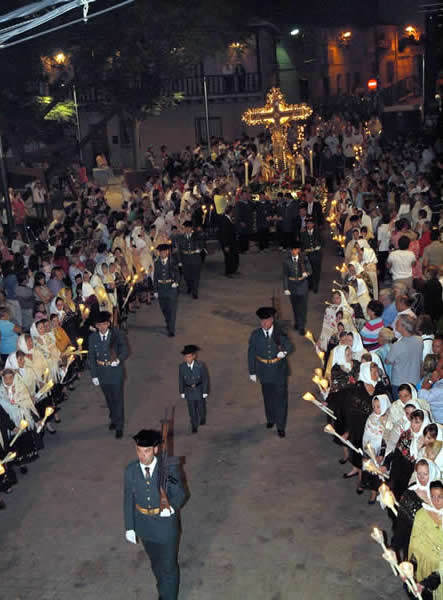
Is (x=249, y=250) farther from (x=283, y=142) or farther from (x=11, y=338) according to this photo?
(x=11, y=338)

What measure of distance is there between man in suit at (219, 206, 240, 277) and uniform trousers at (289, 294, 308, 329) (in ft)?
15.0

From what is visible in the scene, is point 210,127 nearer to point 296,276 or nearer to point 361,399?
point 296,276

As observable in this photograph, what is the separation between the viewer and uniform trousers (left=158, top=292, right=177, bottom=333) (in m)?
14.9

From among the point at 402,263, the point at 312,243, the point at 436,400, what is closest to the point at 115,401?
the point at 436,400

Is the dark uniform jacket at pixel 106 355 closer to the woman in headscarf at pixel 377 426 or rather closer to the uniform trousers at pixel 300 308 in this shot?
the woman in headscarf at pixel 377 426

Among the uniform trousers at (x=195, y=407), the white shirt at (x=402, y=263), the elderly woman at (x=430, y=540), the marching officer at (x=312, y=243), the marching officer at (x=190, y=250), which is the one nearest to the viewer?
the elderly woman at (x=430, y=540)

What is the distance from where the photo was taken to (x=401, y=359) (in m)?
9.83

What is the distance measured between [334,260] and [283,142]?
4168 millimetres

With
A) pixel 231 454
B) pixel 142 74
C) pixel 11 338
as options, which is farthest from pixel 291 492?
pixel 142 74

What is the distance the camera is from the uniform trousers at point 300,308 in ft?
47.6

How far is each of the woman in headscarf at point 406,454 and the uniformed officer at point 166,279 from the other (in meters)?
7.30

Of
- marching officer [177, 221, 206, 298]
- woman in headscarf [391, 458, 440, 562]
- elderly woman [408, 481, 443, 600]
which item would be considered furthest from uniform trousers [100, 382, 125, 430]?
marching officer [177, 221, 206, 298]

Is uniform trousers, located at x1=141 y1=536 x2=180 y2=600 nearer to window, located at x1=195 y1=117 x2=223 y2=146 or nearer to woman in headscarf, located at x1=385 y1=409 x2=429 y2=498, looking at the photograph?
woman in headscarf, located at x1=385 y1=409 x2=429 y2=498

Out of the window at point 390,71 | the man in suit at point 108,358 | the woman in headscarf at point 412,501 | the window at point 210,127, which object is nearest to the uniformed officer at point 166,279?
the man in suit at point 108,358
